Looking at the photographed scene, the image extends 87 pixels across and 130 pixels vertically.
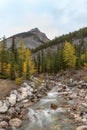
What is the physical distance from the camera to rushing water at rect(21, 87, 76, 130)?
128 ft

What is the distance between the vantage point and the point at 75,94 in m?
56.1

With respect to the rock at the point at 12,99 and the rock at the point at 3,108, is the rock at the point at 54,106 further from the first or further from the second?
the rock at the point at 3,108

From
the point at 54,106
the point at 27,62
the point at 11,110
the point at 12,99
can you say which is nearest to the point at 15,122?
the point at 11,110

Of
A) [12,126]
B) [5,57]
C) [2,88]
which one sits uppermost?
[5,57]

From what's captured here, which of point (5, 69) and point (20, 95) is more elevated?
point (5, 69)

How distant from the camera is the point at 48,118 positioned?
43.0m

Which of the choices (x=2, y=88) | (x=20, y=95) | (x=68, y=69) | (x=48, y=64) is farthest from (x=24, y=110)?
(x=48, y=64)

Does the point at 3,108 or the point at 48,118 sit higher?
the point at 3,108

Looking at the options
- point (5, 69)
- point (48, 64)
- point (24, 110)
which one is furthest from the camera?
point (48, 64)

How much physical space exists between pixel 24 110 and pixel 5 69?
27.1m

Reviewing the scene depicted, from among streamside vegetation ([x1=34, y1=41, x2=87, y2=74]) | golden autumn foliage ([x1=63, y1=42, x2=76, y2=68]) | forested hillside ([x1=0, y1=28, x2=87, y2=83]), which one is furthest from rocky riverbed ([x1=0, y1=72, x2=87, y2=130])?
streamside vegetation ([x1=34, y1=41, x2=87, y2=74])

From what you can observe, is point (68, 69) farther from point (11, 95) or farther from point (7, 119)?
point (7, 119)

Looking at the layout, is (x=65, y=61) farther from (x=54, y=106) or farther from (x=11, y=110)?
(x=11, y=110)

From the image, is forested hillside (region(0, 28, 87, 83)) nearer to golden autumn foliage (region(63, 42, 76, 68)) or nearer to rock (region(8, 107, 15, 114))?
golden autumn foliage (region(63, 42, 76, 68))
